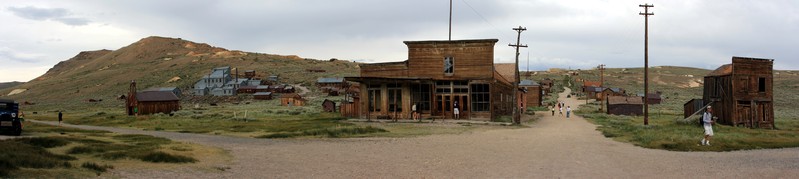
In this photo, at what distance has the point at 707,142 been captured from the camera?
67.9 feet

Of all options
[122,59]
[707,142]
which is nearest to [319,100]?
[707,142]

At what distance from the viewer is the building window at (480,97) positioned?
39.1m

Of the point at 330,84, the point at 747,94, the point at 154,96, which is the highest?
the point at 330,84

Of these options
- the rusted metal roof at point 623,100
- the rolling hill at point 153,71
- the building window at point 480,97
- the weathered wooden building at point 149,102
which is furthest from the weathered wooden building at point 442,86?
the rolling hill at point 153,71

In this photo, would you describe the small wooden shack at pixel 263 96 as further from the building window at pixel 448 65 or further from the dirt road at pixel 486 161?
the dirt road at pixel 486 161

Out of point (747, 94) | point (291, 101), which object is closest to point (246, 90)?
point (291, 101)

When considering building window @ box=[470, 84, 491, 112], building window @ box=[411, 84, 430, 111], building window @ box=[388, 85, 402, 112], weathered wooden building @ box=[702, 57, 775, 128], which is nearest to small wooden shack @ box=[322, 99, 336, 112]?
building window @ box=[388, 85, 402, 112]

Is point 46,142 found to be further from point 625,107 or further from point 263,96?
point 263,96

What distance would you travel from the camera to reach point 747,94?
Answer: 34.9 metres

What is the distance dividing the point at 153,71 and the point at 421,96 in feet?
364

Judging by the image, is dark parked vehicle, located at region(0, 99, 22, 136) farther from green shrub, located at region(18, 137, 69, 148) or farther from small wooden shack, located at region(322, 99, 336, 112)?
small wooden shack, located at region(322, 99, 336, 112)

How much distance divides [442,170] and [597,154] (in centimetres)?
628

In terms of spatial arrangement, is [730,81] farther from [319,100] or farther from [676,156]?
[319,100]

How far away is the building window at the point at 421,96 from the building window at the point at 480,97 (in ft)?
10.1
